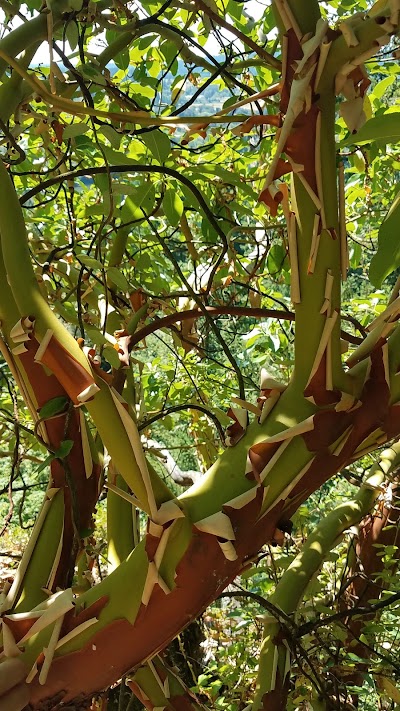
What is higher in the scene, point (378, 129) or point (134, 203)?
point (134, 203)

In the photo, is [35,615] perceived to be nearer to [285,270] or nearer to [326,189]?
[326,189]

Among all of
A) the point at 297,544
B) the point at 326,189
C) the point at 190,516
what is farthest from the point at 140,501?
the point at 297,544

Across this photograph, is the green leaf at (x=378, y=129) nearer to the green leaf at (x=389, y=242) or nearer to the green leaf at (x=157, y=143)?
the green leaf at (x=389, y=242)

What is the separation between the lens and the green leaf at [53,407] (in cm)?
41

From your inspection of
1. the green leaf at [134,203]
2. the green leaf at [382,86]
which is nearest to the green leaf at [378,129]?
the green leaf at [134,203]

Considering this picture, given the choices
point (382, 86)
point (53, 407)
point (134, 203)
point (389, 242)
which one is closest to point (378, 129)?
point (389, 242)

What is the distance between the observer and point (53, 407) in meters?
0.42

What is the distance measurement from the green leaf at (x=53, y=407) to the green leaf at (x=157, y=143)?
0.78 feet

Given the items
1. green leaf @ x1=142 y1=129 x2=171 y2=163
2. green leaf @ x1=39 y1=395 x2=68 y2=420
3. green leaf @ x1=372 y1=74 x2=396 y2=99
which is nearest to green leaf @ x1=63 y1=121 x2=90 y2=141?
green leaf @ x1=142 y1=129 x2=171 y2=163

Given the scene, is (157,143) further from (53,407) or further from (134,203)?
(53,407)

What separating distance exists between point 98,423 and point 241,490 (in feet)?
0.26

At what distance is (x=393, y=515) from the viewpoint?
3.59 ft

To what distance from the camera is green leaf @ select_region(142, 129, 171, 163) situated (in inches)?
21.7

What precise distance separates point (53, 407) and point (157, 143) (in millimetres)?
252
